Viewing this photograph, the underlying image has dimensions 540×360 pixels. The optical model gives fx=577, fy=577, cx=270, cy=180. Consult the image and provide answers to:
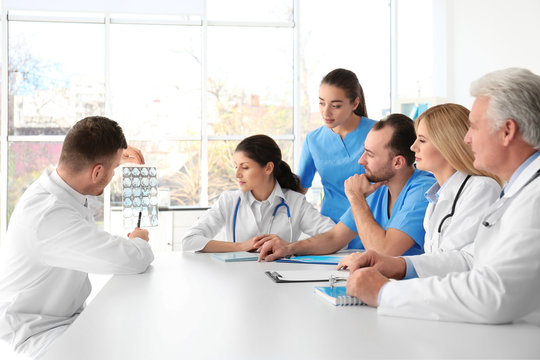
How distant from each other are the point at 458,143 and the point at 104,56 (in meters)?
4.68

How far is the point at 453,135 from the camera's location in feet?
5.89

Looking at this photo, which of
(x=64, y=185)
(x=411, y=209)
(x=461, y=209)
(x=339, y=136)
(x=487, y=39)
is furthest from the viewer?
(x=487, y=39)

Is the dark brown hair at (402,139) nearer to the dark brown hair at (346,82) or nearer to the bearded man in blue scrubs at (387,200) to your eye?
the bearded man in blue scrubs at (387,200)

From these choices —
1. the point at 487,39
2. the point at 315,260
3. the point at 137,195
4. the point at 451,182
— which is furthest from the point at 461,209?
the point at 487,39

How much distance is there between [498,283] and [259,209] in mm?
1582

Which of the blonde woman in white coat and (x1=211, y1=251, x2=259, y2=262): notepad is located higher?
the blonde woman in white coat

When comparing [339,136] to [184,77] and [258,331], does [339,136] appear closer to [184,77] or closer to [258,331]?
[258,331]

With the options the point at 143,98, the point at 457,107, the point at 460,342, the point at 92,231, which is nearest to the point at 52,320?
the point at 92,231

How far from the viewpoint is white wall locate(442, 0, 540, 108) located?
16.0ft

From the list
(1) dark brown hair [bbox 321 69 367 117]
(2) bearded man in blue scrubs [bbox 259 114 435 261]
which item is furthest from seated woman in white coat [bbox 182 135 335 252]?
(1) dark brown hair [bbox 321 69 367 117]

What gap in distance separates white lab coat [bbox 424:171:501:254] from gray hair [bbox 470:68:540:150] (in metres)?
0.42

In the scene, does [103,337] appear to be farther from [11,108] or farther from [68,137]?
[11,108]

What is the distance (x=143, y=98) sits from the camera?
5.81 m

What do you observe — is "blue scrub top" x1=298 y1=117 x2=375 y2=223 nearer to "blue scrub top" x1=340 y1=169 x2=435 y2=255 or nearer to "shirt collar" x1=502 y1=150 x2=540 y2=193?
"blue scrub top" x1=340 y1=169 x2=435 y2=255
